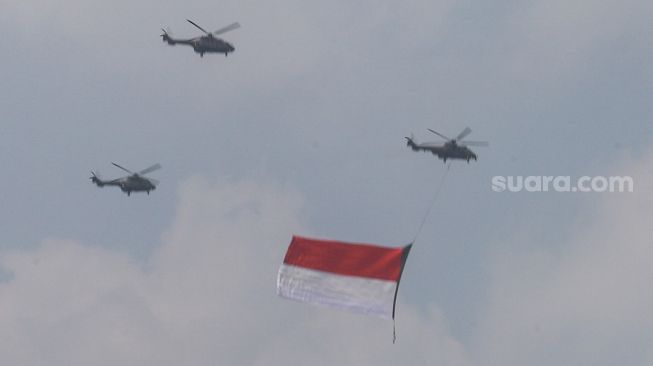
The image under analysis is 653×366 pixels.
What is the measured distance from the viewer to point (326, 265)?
10350cm

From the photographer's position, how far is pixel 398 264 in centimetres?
10256

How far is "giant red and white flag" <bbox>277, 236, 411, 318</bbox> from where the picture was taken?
10150 centimetres

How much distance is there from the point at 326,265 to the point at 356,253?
7.08ft

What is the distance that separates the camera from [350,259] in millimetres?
103000

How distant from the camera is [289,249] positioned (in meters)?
104

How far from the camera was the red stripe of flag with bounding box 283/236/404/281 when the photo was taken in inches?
4053

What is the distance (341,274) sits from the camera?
338 ft

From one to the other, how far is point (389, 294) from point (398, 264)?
210 centimetres

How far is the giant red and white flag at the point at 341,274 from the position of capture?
10150 centimetres

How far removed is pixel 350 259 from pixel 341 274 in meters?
1.16

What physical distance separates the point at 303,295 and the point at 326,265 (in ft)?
9.93

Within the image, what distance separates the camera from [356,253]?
339 ft

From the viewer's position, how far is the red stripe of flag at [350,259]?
102938 millimetres

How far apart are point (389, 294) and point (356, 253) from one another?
3.58 m
